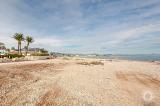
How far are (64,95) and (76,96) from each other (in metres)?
1.01

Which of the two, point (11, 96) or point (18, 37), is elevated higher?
point (18, 37)

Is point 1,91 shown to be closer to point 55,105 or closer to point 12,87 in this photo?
point 12,87

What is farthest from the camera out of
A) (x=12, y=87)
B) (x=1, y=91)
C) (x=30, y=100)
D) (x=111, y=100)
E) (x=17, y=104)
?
(x=12, y=87)

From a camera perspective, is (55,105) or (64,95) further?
(64,95)

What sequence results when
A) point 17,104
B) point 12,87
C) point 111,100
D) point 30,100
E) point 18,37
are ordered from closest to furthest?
point 17,104
point 30,100
point 111,100
point 12,87
point 18,37

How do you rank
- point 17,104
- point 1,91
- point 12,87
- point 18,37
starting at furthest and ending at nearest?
point 18,37, point 12,87, point 1,91, point 17,104

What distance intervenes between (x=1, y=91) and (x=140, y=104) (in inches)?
436

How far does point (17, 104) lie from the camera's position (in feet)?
34.5

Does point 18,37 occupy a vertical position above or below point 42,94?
above

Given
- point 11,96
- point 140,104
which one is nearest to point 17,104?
point 11,96

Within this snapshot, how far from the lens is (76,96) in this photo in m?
12.7

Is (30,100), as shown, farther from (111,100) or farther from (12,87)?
(111,100)

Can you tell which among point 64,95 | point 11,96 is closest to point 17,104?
point 11,96

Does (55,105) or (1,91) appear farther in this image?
(1,91)
